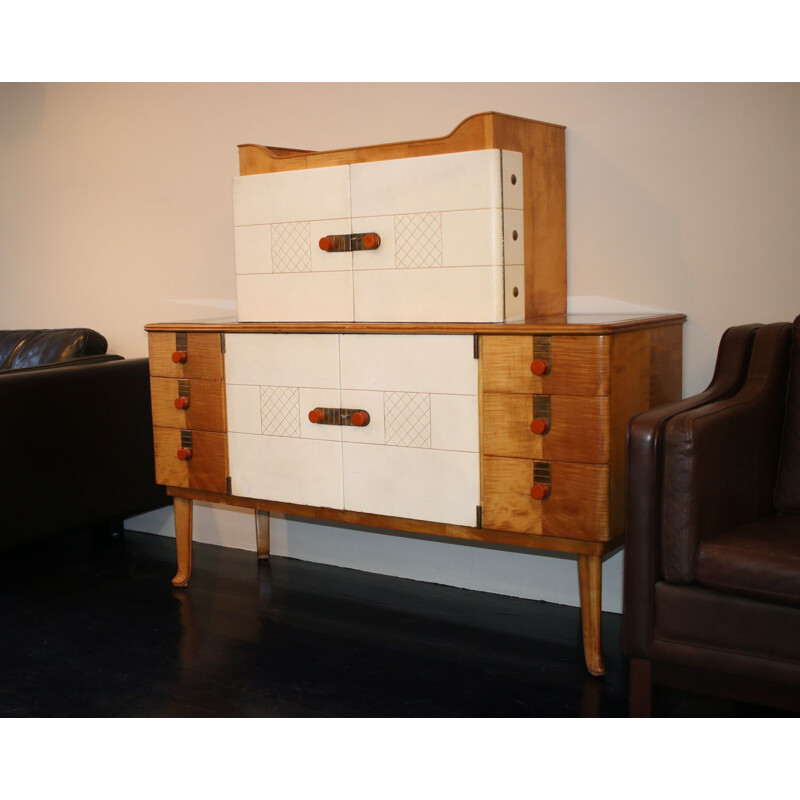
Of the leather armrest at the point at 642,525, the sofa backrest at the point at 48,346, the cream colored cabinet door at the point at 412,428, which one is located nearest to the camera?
the leather armrest at the point at 642,525

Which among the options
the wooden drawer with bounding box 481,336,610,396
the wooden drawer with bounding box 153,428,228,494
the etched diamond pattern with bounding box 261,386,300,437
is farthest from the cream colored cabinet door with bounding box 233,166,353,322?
the wooden drawer with bounding box 481,336,610,396

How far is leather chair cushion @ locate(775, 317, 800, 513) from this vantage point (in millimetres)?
2043

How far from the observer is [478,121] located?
2324mm

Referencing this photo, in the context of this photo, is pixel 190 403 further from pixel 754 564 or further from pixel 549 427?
pixel 754 564

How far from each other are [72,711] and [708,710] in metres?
1.38

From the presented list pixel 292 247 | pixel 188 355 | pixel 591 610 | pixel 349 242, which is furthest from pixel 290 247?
pixel 591 610

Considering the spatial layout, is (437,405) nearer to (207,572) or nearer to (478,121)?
(478,121)

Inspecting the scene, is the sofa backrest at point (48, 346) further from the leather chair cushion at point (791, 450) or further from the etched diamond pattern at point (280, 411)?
the leather chair cushion at point (791, 450)

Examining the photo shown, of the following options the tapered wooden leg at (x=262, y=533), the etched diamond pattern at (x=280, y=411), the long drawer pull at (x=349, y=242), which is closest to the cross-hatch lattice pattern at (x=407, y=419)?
the etched diamond pattern at (x=280, y=411)

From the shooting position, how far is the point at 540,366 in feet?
7.03

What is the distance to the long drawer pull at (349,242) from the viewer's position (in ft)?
8.04

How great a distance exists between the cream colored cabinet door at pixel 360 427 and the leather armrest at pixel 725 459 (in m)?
0.60

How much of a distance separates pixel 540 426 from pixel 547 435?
0.10 ft

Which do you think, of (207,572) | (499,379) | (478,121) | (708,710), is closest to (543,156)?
(478,121)
